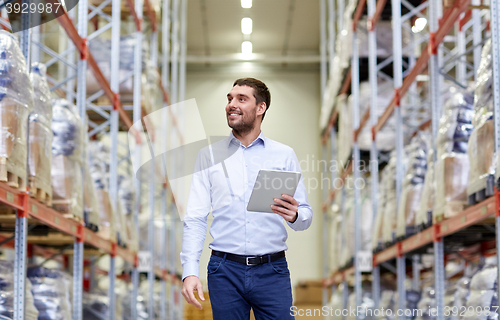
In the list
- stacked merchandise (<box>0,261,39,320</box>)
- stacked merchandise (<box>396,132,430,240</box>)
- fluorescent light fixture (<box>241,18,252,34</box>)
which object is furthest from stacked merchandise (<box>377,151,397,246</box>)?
fluorescent light fixture (<box>241,18,252,34</box>)

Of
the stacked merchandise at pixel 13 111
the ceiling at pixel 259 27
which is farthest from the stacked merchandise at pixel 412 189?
the ceiling at pixel 259 27

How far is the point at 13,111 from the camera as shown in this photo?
13.8 feet

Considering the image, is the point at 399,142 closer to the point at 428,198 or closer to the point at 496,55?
the point at 428,198

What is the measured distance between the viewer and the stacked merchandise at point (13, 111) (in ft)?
13.4

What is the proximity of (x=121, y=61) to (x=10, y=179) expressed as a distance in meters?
6.27

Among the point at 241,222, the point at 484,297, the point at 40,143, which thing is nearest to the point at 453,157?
the point at 484,297

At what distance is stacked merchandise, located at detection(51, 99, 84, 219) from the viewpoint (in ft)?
18.8

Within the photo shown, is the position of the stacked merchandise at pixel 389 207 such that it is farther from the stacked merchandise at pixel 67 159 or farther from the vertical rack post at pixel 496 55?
the stacked merchandise at pixel 67 159

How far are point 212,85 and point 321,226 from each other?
5.24 m

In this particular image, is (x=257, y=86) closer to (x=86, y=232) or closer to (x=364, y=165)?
(x=86, y=232)

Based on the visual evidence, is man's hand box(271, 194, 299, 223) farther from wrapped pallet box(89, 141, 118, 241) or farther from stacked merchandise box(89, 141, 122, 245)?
stacked merchandise box(89, 141, 122, 245)

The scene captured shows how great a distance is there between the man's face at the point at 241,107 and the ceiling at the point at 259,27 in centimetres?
1152

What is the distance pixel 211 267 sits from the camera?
297 centimetres

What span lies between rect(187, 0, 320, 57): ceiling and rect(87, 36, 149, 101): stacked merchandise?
4.37 metres
